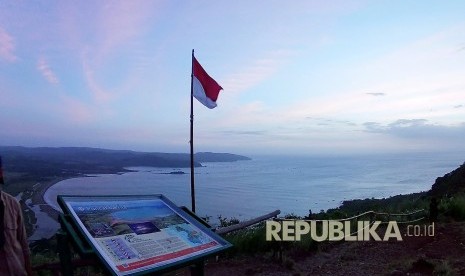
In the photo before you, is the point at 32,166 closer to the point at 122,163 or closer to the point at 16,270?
the point at 122,163

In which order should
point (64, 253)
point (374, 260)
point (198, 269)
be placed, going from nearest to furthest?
1. point (64, 253)
2. point (198, 269)
3. point (374, 260)

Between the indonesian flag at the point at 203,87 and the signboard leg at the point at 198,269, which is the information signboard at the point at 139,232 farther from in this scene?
the indonesian flag at the point at 203,87

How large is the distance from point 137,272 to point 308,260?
5030 millimetres

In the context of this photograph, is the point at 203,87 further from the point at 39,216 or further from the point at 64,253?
the point at 39,216

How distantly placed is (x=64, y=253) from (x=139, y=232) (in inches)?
25.7

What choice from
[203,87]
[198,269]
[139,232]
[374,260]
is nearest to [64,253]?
[139,232]

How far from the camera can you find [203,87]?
28.0 ft

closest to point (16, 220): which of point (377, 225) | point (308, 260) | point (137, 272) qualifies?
point (137, 272)

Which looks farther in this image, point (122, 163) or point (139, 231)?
point (122, 163)

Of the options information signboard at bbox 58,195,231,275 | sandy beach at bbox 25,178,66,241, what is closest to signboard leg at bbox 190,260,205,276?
information signboard at bbox 58,195,231,275

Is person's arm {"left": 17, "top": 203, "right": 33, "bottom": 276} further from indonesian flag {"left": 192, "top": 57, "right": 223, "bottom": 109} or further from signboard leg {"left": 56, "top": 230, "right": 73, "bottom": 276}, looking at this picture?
indonesian flag {"left": 192, "top": 57, "right": 223, "bottom": 109}

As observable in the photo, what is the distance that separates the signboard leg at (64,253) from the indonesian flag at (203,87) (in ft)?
18.4

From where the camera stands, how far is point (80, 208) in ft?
11.6

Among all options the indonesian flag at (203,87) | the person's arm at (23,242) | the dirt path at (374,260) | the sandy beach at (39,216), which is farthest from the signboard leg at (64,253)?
the sandy beach at (39,216)
